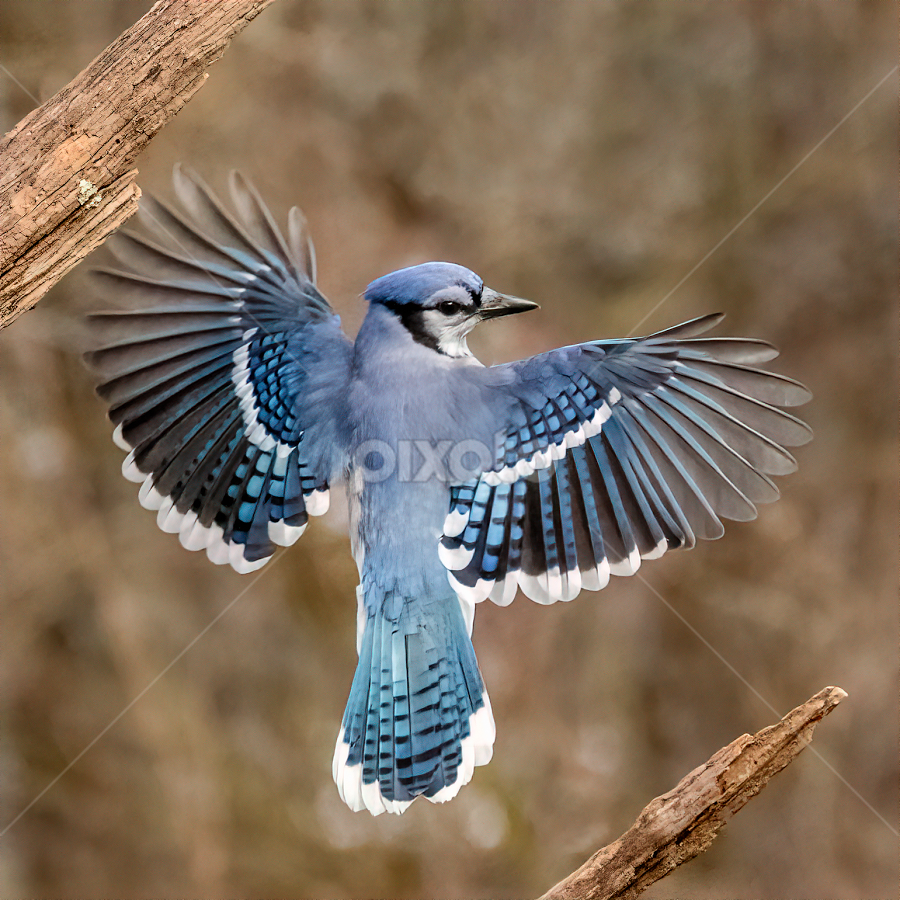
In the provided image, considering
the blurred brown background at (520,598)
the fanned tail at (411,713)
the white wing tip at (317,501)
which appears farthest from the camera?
the blurred brown background at (520,598)

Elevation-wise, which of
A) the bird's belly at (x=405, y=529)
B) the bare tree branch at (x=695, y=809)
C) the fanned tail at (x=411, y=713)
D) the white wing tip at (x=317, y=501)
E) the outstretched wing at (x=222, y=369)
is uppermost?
the outstretched wing at (x=222, y=369)

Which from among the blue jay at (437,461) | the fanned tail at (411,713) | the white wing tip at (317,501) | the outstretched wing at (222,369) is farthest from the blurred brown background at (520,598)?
the fanned tail at (411,713)

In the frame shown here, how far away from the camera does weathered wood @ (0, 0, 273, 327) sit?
1.24m

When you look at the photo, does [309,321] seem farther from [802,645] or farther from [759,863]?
[759,863]

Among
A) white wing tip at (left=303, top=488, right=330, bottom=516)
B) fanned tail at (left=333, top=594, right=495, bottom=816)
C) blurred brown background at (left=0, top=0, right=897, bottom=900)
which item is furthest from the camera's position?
blurred brown background at (left=0, top=0, right=897, bottom=900)

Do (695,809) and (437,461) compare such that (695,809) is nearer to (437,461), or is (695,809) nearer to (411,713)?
(411,713)

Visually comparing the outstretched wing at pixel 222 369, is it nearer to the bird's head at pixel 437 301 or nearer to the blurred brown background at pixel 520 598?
the bird's head at pixel 437 301

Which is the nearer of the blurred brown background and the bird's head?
the bird's head

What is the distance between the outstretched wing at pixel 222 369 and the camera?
158cm

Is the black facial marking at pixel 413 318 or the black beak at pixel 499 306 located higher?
the black facial marking at pixel 413 318

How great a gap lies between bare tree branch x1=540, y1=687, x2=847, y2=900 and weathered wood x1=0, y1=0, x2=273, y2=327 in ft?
4.20

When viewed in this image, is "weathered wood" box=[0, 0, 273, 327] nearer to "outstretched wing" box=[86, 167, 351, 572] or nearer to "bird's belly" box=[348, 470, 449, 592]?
"outstretched wing" box=[86, 167, 351, 572]

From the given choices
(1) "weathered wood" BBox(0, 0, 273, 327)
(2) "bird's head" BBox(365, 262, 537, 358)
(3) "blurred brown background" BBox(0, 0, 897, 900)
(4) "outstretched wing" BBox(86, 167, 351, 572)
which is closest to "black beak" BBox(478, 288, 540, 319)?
(2) "bird's head" BBox(365, 262, 537, 358)

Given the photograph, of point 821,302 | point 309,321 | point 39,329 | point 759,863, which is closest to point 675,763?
point 759,863
